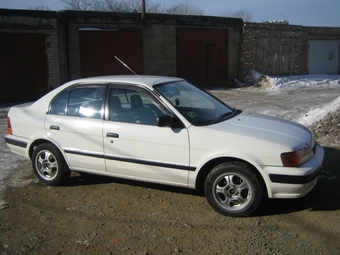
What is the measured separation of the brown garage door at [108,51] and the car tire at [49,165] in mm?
11646

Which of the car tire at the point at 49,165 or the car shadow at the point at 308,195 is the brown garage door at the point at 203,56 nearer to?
the car shadow at the point at 308,195

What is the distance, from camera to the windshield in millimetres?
4452

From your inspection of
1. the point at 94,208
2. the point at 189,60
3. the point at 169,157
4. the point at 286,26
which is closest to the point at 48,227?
the point at 94,208

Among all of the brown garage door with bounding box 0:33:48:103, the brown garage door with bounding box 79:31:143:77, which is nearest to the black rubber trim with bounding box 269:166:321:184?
the brown garage door with bounding box 0:33:48:103

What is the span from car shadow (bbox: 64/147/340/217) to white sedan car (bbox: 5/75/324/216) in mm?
369

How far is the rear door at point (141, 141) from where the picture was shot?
4.25 m

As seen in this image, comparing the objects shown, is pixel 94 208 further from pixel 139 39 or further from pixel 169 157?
pixel 139 39

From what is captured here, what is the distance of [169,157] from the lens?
4281mm

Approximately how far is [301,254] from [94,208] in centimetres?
238

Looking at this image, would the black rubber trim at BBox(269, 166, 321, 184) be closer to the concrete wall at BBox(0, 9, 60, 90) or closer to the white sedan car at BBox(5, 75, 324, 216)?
the white sedan car at BBox(5, 75, 324, 216)

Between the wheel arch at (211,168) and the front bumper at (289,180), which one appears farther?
the wheel arch at (211,168)

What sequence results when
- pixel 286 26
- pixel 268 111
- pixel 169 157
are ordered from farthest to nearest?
pixel 286 26 < pixel 268 111 < pixel 169 157

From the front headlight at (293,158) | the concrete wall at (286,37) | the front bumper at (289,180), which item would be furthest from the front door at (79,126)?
the concrete wall at (286,37)

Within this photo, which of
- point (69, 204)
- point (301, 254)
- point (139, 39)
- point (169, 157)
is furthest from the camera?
point (139, 39)
